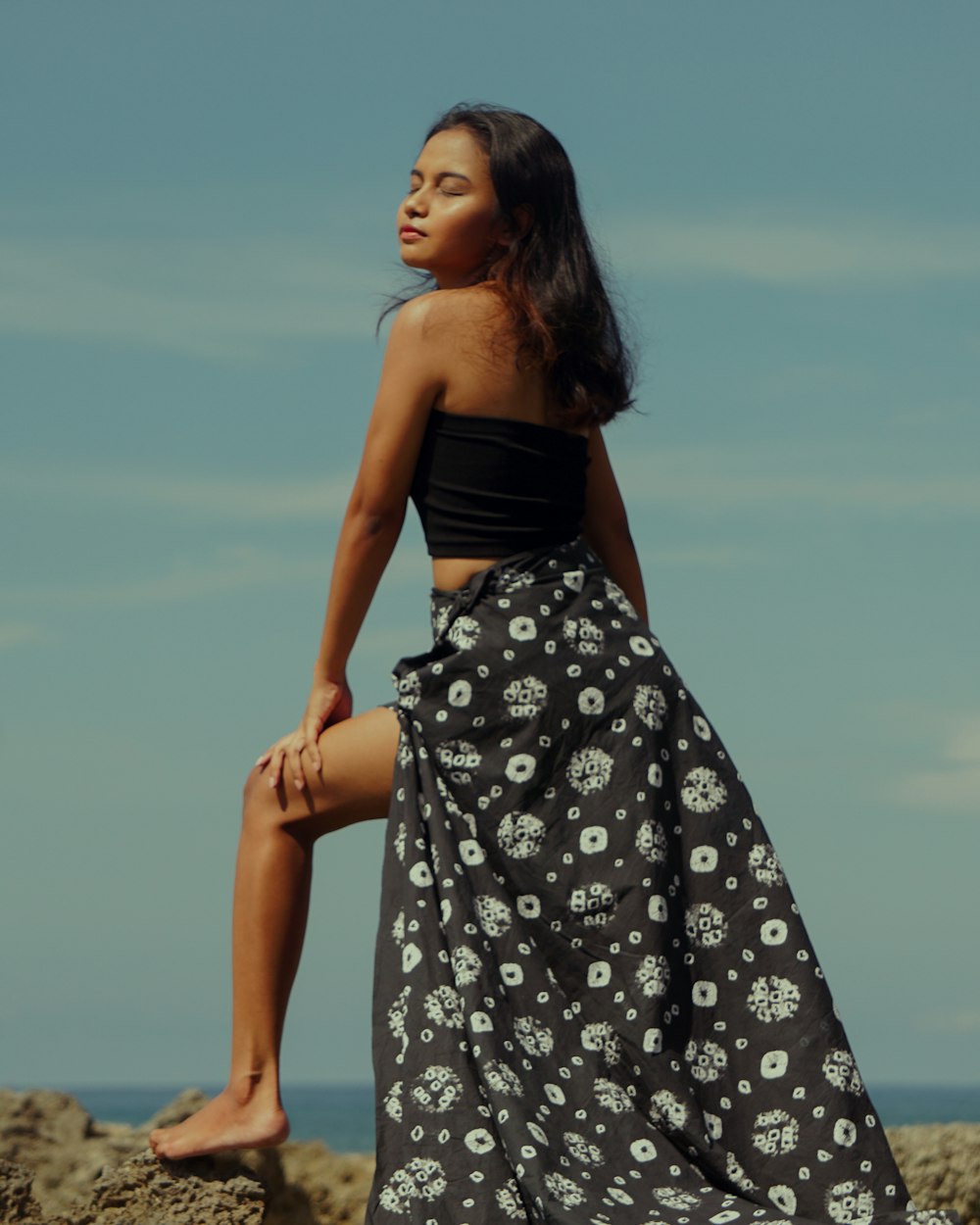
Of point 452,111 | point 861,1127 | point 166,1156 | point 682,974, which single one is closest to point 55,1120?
point 166,1156

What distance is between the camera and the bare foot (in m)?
4.27

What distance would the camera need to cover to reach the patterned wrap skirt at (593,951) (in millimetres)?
3980

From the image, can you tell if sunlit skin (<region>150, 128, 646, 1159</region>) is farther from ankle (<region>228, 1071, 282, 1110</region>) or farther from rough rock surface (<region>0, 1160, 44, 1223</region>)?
rough rock surface (<region>0, 1160, 44, 1223</region>)

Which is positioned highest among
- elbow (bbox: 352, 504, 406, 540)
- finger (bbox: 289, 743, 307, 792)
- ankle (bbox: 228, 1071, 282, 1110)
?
elbow (bbox: 352, 504, 406, 540)

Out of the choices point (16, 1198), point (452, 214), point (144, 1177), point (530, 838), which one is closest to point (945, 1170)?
point (530, 838)

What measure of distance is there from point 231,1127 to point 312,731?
38.2 inches

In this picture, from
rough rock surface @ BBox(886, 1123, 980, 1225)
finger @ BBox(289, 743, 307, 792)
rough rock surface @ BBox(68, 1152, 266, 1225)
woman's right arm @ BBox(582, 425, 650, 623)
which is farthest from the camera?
rough rock surface @ BBox(886, 1123, 980, 1225)

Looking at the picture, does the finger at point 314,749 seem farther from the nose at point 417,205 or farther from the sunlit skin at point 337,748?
the nose at point 417,205

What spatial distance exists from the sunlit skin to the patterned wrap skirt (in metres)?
0.17

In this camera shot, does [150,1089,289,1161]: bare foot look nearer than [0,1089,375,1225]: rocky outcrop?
Yes

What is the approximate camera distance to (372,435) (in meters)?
4.32

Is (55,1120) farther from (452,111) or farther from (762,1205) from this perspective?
(452,111)

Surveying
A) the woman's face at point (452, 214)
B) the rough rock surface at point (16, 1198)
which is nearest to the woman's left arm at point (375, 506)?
the woman's face at point (452, 214)

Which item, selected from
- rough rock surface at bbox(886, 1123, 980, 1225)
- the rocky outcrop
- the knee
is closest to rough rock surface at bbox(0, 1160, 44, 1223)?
the rocky outcrop
